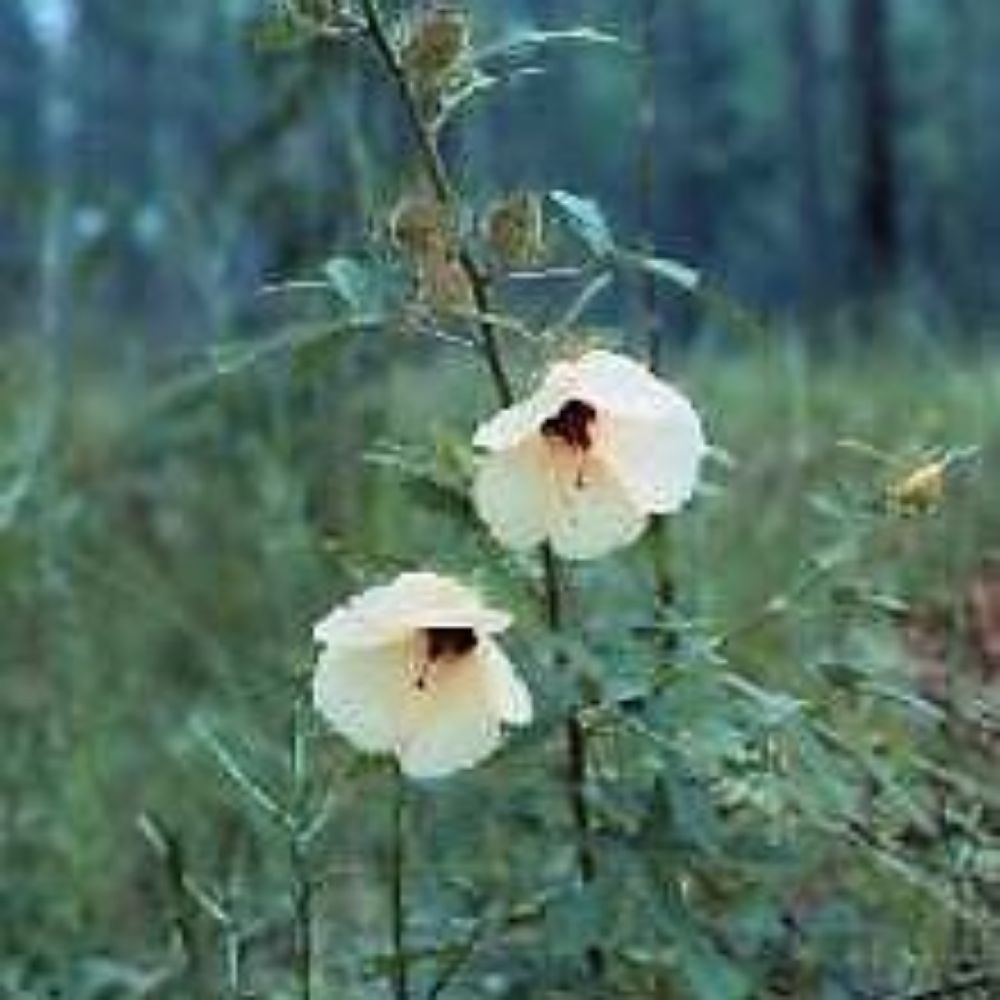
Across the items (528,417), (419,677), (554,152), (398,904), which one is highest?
(554,152)

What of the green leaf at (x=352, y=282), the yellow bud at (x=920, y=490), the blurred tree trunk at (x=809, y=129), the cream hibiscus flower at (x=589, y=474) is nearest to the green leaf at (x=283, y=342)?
the green leaf at (x=352, y=282)

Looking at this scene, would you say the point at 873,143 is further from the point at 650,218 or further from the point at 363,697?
the point at 363,697

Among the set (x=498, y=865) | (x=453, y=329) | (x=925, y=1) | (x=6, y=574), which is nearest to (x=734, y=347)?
(x=6, y=574)

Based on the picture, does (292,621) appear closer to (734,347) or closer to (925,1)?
(734,347)

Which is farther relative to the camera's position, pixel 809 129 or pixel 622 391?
pixel 809 129

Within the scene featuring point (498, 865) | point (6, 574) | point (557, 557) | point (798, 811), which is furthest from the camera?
point (6, 574)

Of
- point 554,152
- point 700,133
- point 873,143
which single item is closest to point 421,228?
point 873,143

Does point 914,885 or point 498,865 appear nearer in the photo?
point 914,885
